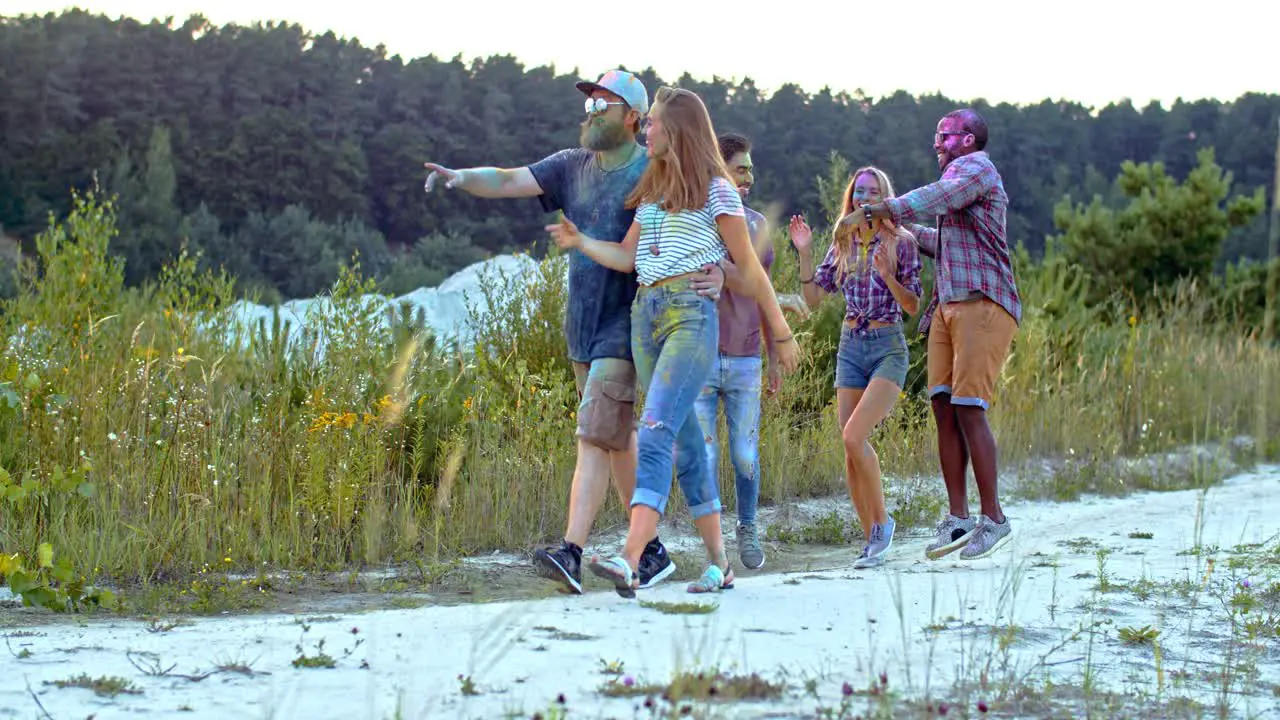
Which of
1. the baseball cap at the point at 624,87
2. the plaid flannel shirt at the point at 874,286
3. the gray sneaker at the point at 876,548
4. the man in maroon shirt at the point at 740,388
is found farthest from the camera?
the gray sneaker at the point at 876,548

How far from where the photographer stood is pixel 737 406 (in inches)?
222

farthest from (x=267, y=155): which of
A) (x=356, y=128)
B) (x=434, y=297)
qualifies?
(x=434, y=297)

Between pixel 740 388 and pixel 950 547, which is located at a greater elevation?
pixel 740 388

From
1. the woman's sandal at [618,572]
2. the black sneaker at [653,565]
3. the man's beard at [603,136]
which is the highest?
the man's beard at [603,136]

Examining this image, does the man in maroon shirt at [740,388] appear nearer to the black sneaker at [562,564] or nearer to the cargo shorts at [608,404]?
the cargo shorts at [608,404]

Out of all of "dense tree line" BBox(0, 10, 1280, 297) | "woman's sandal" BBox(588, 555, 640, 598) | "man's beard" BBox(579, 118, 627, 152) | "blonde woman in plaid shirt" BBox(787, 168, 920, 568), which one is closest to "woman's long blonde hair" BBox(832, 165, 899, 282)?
"blonde woman in plaid shirt" BBox(787, 168, 920, 568)

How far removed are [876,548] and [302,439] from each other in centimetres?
270

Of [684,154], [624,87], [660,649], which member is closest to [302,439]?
[624,87]

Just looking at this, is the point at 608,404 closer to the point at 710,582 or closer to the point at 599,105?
the point at 710,582

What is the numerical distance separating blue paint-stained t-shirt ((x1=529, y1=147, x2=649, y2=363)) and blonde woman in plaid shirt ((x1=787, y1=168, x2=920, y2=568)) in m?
0.97

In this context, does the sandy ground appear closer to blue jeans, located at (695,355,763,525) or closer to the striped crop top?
blue jeans, located at (695,355,763,525)

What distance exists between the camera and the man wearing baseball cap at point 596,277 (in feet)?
Answer: 16.4

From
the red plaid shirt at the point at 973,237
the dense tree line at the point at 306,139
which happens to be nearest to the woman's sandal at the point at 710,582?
the red plaid shirt at the point at 973,237

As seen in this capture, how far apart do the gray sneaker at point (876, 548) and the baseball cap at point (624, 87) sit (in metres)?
2.16
